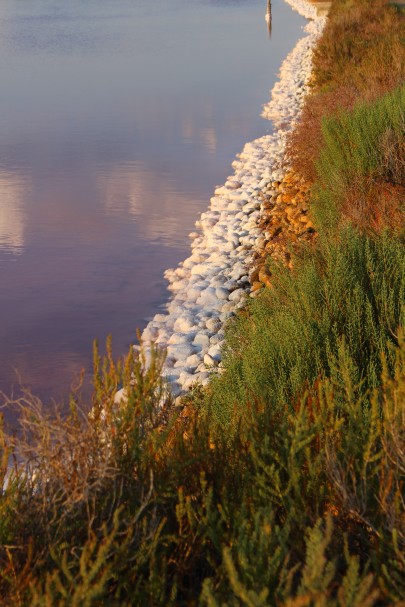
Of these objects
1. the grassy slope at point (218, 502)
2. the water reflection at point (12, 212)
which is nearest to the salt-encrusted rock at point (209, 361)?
A: the grassy slope at point (218, 502)

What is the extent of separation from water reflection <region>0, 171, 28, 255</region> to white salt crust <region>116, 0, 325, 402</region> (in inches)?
88.8

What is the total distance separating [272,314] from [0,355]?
122 inches

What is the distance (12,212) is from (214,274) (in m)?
4.01

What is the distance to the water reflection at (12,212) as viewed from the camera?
397 inches

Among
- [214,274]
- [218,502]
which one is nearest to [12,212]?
[214,274]

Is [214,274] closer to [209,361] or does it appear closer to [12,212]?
[209,361]

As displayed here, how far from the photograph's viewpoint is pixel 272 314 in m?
5.32

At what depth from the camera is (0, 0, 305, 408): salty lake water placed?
26.2 feet

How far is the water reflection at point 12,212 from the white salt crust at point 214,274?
7.40 ft

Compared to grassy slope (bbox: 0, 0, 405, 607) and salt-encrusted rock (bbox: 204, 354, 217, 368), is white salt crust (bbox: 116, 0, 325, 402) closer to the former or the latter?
salt-encrusted rock (bbox: 204, 354, 217, 368)

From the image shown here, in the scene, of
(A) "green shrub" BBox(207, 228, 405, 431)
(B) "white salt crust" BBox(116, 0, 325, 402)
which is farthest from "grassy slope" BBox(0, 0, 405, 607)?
(B) "white salt crust" BBox(116, 0, 325, 402)

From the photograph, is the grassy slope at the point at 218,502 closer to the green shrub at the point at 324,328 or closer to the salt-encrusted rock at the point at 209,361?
the green shrub at the point at 324,328

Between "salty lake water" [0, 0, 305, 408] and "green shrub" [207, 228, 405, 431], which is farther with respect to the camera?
"salty lake water" [0, 0, 305, 408]

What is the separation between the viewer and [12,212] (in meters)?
11.2
